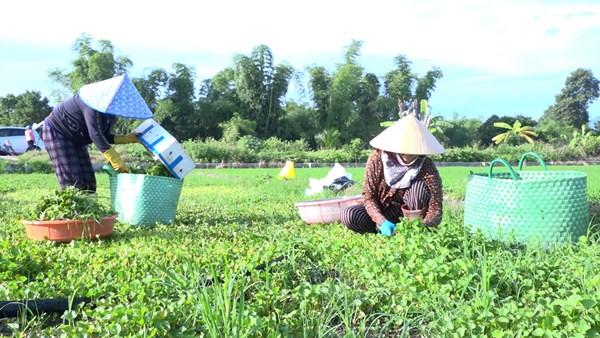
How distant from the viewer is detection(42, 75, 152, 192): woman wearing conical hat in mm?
4219

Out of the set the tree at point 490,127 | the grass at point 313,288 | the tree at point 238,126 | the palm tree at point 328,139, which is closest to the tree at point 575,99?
the tree at point 490,127

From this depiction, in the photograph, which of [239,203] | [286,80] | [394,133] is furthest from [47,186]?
[286,80]

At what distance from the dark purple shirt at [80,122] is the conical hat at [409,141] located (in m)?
2.34

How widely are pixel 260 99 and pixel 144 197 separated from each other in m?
23.4

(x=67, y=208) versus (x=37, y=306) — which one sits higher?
(x=67, y=208)

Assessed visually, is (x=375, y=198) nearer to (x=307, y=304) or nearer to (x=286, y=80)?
(x=307, y=304)

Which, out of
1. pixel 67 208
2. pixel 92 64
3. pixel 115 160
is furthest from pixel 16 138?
pixel 67 208

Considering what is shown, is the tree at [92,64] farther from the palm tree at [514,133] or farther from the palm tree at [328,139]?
the palm tree at [514,133]

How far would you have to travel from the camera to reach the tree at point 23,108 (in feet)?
89.6

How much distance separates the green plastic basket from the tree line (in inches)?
766

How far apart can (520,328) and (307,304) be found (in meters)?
0.80

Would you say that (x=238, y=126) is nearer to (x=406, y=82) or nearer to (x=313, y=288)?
(x=406, y=82)

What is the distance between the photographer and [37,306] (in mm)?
2027

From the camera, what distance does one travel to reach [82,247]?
334 centimetres
